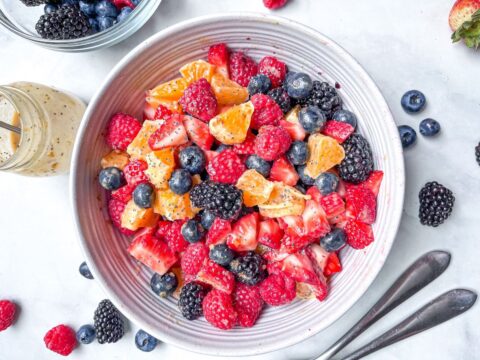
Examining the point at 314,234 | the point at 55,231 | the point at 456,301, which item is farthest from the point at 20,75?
the point at 456,301

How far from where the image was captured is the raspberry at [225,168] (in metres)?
1.47

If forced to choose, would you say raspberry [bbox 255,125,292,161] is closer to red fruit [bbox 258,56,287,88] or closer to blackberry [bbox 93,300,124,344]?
red fruit [bbox 258,56,287,88]

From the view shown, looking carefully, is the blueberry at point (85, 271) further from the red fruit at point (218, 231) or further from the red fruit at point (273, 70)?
the red fruit at point (273, 70)

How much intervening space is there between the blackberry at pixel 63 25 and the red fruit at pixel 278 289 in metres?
0.99

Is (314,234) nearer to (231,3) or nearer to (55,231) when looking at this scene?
(231,3)

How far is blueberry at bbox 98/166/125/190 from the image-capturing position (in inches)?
62.0

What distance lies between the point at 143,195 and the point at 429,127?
2.99 feet

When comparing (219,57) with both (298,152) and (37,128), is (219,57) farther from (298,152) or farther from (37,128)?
(37,128)

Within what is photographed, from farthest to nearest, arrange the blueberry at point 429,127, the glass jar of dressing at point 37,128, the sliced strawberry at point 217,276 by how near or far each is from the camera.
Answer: the blueberry at point 429,127 < the glass jar of dressing at point 37,128 < the sliced strawberry at point 217,276

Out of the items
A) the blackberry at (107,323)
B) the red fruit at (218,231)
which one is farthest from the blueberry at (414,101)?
the blackberry at (107,323)

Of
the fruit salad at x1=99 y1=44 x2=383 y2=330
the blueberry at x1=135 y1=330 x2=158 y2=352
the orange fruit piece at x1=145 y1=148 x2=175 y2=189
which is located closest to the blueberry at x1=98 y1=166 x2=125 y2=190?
the fruit salad at x1=99 y1=44 x2=383 y2=330

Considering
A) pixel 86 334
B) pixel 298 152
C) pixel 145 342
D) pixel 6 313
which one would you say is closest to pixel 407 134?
pixel 298 152

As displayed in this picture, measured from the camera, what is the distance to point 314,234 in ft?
4.82

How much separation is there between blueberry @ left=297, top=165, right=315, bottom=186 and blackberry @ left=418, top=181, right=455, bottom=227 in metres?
0.42
